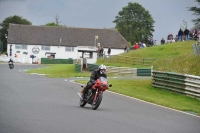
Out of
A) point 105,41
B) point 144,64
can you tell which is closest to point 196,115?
point 144,64

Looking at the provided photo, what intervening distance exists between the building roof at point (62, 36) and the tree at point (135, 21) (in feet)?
30.7

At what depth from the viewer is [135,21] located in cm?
12269

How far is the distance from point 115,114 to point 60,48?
316ft

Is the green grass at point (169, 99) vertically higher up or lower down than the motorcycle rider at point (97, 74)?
lower down

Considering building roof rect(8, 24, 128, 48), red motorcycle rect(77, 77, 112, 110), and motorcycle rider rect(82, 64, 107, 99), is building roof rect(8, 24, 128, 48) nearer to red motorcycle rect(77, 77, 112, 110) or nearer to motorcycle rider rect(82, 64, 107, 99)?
motorcycle rider rect(82, 64, 107, 99)

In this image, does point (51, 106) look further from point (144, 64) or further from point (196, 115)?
point (144, 64)

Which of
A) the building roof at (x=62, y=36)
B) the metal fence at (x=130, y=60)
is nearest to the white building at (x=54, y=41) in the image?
the building roof at (x=62, y=36)

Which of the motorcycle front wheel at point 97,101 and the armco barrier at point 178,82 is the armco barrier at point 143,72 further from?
the motorcycle front wheel at point 97,101

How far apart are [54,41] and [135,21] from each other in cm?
2166

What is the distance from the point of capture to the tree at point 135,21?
122m

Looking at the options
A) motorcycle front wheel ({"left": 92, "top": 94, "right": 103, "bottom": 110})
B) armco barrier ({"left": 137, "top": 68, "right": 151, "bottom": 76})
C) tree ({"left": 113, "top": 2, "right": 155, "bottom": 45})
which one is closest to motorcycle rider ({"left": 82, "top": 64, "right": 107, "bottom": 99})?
motorcycle front wheel ({"left": 92, "top": 94, "right": 103, "bottom": 110})

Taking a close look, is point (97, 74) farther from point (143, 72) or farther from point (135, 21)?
point (135, 21)

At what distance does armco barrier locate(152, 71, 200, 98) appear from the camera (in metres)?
26.2

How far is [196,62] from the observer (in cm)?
3444
